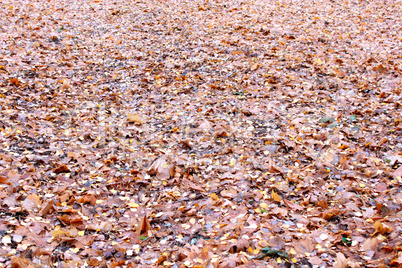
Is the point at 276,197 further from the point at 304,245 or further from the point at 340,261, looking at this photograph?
the point at 340,261

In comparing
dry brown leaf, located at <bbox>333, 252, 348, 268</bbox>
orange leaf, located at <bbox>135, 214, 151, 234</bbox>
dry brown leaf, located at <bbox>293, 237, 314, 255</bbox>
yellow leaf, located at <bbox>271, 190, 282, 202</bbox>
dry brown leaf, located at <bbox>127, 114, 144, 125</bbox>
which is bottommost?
orange leaf, located at <bbox>135, 214, 151, 234</bbox>

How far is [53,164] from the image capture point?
4625 mm

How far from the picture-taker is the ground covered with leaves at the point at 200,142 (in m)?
3.26

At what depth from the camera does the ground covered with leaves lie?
3.26m

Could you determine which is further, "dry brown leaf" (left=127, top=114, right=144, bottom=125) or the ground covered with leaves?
"dry brown leaf" (left=127, top=114, right=144, bottom=125)

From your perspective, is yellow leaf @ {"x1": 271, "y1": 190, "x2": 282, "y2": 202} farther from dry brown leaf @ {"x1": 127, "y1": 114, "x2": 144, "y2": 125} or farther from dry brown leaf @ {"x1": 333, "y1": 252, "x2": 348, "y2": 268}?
dry brown leaf @ {"x1": 127, "y1": 114, "x2": 144, "y2": 125}

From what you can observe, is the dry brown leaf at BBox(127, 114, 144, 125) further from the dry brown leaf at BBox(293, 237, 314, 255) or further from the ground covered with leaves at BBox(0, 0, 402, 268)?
the dry brown leaf at BBox(293, 237, 314, 255)

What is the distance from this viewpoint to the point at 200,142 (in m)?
5.31

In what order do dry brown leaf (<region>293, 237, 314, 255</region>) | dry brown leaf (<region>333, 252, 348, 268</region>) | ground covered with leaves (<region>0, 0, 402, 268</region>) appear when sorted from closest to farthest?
dry brown leaf (<region>333, 252, 348, 268</region>)
dry brown leaf (<region>293, 237, 314, 255</region>)
ground covered with leaves (<region>0, 0, 402, 268</region>)

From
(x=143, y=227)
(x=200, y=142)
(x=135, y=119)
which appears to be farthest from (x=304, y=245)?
(x=135, y=119)

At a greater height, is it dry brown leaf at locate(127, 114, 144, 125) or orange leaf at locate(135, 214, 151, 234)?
dry brown leaf at locate(127, 114, 144, 125)

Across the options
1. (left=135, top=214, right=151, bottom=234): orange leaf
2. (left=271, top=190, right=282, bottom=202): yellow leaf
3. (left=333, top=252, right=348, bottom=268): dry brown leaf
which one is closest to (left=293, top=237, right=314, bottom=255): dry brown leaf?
(left=333, top=252, right=348, bottom=268): dry brown leaf

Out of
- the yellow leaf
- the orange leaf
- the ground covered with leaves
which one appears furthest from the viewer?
the yellow leaf

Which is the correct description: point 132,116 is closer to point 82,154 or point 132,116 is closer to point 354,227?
point 82,154
